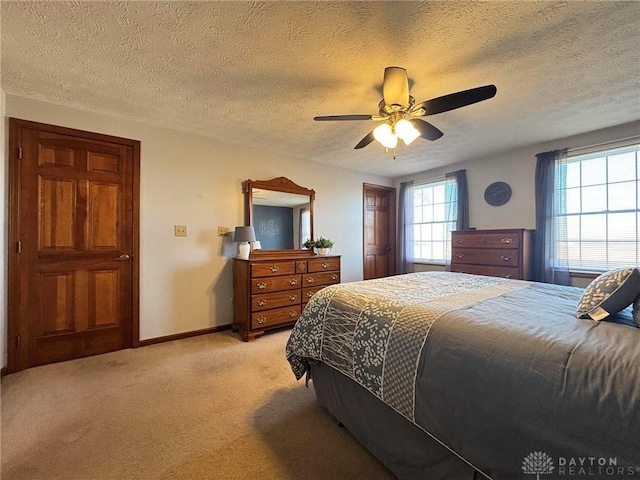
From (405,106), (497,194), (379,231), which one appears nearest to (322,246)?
(379,231)

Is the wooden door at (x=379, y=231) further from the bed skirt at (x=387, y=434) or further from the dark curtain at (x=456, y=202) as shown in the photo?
the bed skirt at (x=387, y=434)

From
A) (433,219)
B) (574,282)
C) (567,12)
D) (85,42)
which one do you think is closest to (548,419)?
(567,12)

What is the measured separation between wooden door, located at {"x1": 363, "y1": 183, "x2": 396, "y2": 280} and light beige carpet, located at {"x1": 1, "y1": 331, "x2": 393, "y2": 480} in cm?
304

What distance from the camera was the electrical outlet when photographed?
3.18 meters

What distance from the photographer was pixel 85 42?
1.75 m

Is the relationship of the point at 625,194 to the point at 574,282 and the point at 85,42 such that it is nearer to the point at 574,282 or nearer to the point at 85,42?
the point at 574,282

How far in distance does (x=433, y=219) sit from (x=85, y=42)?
15.6ft

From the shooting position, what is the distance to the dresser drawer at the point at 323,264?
3.66 m

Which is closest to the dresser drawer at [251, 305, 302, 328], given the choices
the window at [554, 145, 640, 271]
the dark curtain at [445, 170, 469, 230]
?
the dark curtain at [445, 170, 469, 230]

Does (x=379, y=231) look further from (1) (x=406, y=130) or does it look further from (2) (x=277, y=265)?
(1) (x=406, y=130)

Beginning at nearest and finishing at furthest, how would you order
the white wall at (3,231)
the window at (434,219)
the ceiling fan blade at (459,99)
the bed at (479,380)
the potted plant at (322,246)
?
the bed at (479,380)
the ceiling fan blade at (459,99)
the white wall at (3,231)
the potted plant at (322,246)
the window at (434,219)

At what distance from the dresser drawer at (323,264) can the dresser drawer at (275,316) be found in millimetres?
541

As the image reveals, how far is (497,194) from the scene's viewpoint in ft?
13.0

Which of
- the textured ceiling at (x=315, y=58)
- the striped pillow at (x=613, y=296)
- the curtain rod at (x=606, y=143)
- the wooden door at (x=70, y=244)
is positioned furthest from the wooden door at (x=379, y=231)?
the striped pillow at (x=613, y=296)
